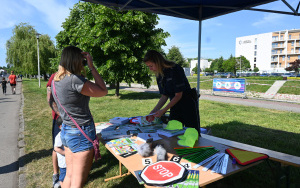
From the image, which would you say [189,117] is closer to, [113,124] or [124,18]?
[113,124]

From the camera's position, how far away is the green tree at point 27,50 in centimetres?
2862

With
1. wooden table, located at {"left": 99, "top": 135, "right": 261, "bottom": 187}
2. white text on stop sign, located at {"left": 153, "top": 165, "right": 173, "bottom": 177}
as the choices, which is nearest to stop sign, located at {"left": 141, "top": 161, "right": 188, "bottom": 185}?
white text on stop sign, located at {"left": 153, "top": 165, "right": 173, "bottom": 177}

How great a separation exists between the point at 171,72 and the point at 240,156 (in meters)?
1.35

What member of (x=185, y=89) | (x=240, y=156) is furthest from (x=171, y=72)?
(x=240, y=156)

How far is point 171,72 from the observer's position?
266 centimetres

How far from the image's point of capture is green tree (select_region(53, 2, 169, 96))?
36.5 feet

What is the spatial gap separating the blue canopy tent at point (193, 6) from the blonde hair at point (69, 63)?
210 cm

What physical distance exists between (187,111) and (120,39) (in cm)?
928

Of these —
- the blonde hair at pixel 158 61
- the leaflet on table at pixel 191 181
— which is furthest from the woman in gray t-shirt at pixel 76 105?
the blonde hair at pixel 158 61

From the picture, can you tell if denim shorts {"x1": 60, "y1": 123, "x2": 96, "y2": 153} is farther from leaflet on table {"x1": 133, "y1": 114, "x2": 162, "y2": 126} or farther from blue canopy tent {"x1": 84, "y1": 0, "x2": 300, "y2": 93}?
blue canopy tent {"x1": 84, "y1": 0, "x2": 300, "y2": 93}

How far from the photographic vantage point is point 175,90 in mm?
2656

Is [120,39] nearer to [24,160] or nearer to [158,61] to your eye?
[24,160]

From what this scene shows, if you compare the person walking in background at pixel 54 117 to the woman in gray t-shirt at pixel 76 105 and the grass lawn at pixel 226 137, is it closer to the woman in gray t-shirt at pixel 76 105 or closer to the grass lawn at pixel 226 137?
the grass lawn at pixel 226 137

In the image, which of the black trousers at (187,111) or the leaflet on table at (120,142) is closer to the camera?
the leaflet on table at (120,142)
